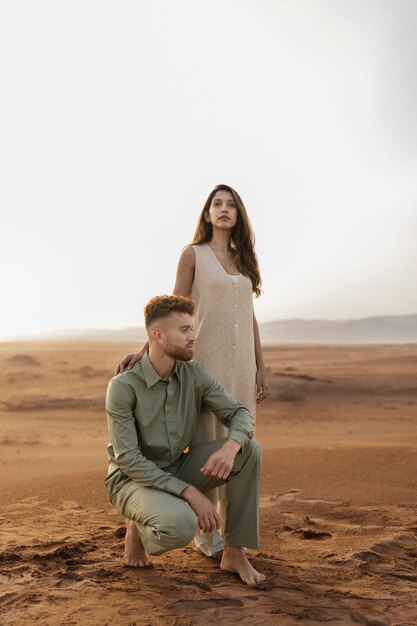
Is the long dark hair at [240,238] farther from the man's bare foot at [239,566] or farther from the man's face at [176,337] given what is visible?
the man's bare foot at [239,566]

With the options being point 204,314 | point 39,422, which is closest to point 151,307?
point 204,314

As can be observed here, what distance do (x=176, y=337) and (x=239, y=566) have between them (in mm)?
1261

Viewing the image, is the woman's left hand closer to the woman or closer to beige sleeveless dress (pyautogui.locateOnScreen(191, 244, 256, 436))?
the woman

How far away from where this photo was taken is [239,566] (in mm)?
3412

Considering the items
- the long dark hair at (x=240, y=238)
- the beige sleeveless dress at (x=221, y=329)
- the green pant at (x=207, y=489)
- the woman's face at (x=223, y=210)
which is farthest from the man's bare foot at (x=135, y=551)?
the woman's face at (x=223, y=210)

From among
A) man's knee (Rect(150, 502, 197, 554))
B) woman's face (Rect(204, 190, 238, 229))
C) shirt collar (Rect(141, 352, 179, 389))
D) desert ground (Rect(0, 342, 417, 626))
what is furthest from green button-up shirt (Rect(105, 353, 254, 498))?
woman's face (Rect(204, 190, 238, 229))

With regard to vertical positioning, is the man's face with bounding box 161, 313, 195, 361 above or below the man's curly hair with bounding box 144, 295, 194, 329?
below

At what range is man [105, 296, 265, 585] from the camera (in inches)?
126

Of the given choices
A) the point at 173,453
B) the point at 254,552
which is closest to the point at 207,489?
the point at 173,453

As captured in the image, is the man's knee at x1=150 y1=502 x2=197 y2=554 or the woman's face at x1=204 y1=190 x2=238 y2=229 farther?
the woman's face at x1=204 y1=190 x2=238 y2=229

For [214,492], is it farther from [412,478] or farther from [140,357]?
[412,478]

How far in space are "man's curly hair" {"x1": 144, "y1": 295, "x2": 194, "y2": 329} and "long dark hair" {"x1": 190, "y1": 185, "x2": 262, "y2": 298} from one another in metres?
0.77

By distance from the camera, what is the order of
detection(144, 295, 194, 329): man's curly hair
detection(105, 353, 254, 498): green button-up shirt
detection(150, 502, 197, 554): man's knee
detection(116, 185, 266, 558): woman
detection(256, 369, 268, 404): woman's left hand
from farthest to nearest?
1. detection(256, 369, 268, 404): woman's left hand
2. detection(116, 185, 266, 558): woman
3. detection(144, 295, 194, 329): man's curly hair
4. detection(105, 353, 254, 498): green button-up shirt
5. detection(150, 502, 197, 554): man's knee

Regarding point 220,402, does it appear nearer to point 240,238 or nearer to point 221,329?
point 221,329
